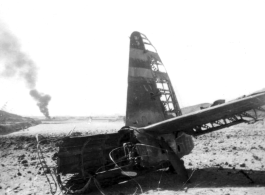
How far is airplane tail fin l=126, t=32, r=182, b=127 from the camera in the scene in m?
8.77

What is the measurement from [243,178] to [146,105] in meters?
4.72

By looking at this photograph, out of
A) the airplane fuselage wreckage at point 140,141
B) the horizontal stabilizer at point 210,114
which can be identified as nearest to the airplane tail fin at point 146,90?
the airplane fuselage wreckage at point 140,141

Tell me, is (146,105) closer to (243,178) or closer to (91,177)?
(91,177)

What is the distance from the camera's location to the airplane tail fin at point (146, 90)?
8.77m

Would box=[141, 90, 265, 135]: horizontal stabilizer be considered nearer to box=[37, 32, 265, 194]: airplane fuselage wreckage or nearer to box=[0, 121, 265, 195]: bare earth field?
box=[37, 32, 265, 194]: airplane fuselage wreckage

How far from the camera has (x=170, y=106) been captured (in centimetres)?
977

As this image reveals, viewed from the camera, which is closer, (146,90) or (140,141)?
(140,141)

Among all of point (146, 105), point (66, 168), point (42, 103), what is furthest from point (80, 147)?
point (42, 103)

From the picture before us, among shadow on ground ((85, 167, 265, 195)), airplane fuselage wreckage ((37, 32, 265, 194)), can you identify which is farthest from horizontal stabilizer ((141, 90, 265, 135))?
shadow on ground ((85, 167, 265, 195))

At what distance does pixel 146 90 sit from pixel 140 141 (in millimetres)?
3089

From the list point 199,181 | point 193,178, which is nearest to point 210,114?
point 199,181

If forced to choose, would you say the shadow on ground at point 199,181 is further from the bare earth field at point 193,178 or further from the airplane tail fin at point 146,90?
the airplane tail fin at point 146,90

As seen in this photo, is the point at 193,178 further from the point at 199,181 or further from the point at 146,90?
the point at 146,90

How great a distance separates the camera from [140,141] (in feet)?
22.4
